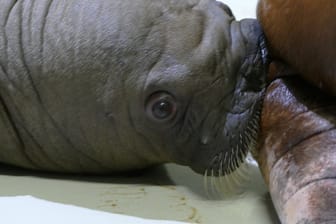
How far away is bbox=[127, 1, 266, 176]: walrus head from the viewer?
65.6 inches

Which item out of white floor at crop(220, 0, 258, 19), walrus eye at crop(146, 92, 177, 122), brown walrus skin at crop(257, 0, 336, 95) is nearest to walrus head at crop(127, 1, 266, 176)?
walrus eye at crop(146, 92, 177, 122)

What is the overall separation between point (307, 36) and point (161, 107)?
0.39 m

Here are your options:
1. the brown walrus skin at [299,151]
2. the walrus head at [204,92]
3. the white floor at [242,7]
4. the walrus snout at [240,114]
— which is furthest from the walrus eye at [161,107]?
the white floor at [242,7]

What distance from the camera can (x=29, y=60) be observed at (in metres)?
1.74

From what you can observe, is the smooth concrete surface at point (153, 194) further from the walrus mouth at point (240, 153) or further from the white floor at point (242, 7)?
the white floor at point (242, 7)

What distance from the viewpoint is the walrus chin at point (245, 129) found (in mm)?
1659

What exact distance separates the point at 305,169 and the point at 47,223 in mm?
539

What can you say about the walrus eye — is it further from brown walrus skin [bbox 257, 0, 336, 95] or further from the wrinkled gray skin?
brown walrus skin [bbox 257, 0, 336, 95]

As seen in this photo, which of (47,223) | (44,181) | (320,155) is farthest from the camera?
(44,181)

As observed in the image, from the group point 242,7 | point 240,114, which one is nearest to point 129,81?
point 240,114

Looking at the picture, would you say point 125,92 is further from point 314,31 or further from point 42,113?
point 314,31

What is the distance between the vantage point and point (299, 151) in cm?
144

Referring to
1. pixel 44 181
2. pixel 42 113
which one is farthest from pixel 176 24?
pixel 44 181

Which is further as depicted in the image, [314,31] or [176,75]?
[176,75]
